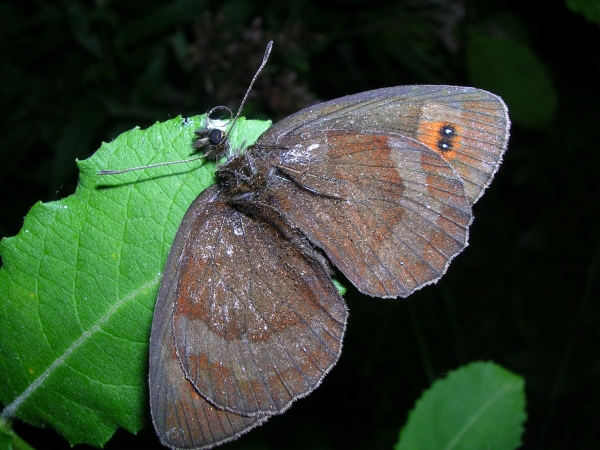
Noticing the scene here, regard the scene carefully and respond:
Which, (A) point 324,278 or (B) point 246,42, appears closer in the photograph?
(A) point 324,278

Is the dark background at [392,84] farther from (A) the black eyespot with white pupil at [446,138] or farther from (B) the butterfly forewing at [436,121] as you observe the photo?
(A) the black eyespot with white pupil at [446,138]

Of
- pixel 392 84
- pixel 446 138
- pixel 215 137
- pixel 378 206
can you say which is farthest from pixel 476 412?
pixel 392 84

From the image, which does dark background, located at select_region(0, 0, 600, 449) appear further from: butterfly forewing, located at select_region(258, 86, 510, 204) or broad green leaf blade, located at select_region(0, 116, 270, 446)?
butterfly forewing, located at select_region(258, 86, 510, 204)

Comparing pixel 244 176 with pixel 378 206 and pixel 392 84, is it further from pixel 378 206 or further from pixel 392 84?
pixel 392 84

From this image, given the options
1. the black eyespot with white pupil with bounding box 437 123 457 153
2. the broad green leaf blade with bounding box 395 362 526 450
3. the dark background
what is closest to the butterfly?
the black eyespot with white pupil with bounding box 437 123 457 153

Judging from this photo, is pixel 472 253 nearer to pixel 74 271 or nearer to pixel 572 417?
pixel 572 417

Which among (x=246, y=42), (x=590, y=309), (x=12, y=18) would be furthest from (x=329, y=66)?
(x=590, y=309)
